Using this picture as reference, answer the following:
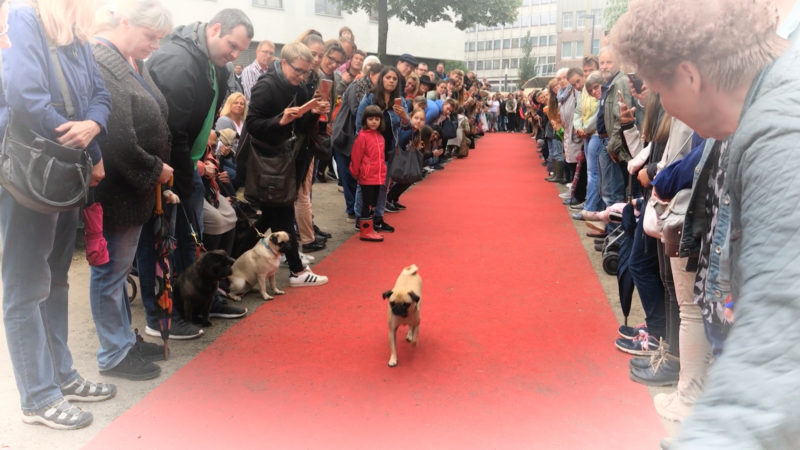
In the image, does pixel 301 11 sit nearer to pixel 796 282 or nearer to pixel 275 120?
pixel 275 120

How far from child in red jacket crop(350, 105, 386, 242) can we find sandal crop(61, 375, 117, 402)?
4.34 metres

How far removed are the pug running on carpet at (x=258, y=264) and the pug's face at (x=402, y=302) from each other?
1.59 meters

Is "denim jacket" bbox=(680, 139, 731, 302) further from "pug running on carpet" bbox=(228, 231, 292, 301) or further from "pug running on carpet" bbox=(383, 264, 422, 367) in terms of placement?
"pug running on carpet" bbox=(228, 231, 292, 301)

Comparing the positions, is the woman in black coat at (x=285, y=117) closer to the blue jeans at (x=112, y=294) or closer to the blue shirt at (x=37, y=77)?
the blue jeans at (x=112, y=294)

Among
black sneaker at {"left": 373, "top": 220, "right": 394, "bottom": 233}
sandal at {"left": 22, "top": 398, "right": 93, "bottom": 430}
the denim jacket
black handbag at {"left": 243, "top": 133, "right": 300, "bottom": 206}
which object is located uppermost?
the denim jacket

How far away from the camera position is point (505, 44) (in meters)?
91.0

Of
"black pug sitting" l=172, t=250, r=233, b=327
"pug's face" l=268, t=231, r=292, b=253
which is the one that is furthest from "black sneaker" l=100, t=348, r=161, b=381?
"pug's face" l=268, t=231, r=292, b=253

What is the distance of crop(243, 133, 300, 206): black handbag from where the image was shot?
17.2 ft

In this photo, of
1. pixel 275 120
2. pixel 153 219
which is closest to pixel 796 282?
pixel 153 219

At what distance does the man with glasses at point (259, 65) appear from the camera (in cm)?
914

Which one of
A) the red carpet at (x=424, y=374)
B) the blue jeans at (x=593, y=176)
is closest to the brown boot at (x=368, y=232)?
the red carpet at (x=424, y=374)

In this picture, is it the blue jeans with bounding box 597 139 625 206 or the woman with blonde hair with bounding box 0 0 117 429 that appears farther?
the blue jeans with bounding box 597 139 625 206

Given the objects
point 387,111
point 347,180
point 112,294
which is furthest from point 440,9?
point 112,294

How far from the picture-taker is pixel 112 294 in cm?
360
